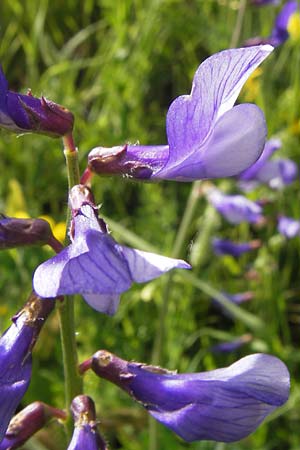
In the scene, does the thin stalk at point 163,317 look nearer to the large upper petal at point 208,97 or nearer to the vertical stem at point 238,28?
the vertical stem at point 238,28

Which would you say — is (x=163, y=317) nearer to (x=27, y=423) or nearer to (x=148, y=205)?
(x=148, y=205)

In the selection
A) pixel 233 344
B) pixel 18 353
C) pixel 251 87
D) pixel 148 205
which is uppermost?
pixel 251 87

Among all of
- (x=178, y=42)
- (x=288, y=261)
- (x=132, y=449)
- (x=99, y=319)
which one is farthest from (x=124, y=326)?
(x=178, y=42)

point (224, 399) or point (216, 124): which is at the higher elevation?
point (216, 124)

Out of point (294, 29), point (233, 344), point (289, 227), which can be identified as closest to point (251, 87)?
point (294, 29)

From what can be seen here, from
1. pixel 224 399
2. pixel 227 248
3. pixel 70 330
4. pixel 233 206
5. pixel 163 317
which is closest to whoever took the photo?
pixel 224 399

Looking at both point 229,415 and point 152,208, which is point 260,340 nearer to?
point 152,208
